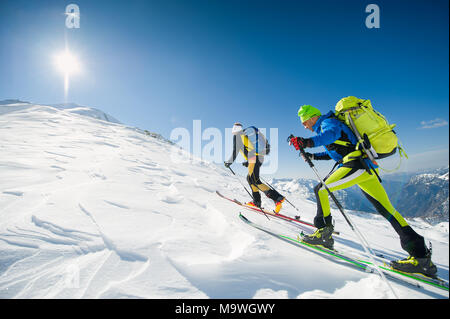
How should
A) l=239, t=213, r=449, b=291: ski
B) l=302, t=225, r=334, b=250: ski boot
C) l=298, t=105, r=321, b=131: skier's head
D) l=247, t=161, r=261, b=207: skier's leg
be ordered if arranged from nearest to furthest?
l=239, t=213, r=449, b=291: ski → l=302, t=225, r=334, b=250: ski boot → l=298, t=105, r=321, b=131: skier's head → l=247, t=161, r=261, b=207: skier's leg

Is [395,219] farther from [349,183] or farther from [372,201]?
[349,183]

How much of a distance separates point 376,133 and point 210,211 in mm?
3502

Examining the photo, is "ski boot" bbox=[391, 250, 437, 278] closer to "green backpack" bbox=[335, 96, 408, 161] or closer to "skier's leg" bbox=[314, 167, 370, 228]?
"skier's leg" bbox=[314, 167, 370, 228]

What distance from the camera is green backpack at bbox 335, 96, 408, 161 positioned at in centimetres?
275

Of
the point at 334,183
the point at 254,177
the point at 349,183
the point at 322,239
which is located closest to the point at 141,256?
the point at 322,239

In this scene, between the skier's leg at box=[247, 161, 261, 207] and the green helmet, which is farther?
the skier's leg at box=[247, 161, 261, 207]

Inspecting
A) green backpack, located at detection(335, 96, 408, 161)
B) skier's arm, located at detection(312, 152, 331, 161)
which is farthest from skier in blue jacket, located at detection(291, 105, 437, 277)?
skier's arm, located at detection(312, 152, 331, 161)

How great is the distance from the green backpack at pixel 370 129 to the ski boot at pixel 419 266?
5.10 ft

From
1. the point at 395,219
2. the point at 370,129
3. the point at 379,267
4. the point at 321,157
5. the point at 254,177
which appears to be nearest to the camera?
the point at 379,267

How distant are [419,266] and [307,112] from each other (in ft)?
9.75

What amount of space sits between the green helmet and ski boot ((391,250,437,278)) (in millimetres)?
2760

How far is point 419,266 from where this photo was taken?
250 centimetres
